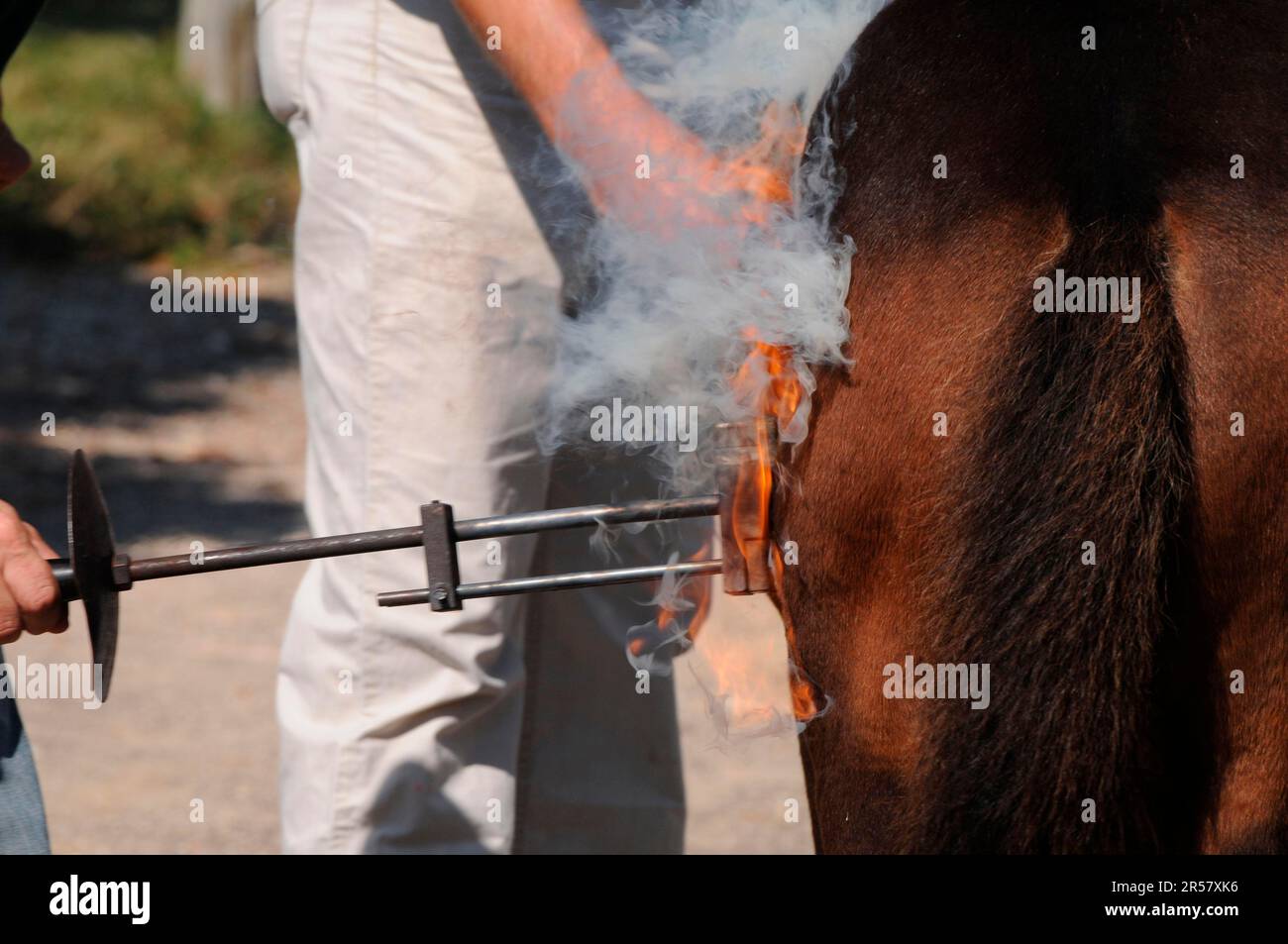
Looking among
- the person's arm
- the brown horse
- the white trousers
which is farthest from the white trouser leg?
the brown horse

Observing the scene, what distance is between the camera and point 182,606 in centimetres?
481

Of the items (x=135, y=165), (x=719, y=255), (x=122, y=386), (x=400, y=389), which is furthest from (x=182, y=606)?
(x=135, y=165)

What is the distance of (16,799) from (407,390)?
0.78 m

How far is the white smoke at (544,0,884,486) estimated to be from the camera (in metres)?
1.46

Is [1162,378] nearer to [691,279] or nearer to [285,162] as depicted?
[691,279]

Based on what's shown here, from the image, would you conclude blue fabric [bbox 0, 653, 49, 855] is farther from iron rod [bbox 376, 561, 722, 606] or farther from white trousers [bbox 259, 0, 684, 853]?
iron rod [bbox 376, 561, 722, 606]

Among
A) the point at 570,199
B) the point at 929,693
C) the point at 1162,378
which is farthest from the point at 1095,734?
the point at 570,199

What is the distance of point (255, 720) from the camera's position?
4.07 meters

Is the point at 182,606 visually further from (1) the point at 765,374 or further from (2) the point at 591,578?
(1) the point at 765,374

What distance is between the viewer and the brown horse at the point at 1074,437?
50.7 inches

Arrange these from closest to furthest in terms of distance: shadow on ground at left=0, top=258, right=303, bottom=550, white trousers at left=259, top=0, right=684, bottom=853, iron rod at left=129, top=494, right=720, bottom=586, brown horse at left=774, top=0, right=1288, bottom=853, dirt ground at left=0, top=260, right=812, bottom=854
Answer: brown horse at left=774, top=0, right=1288, bottom=853
iron rod at left=129, top=494, right=720, bottom=586
white trousers at left=259, top=0, right=684, bottom=853
dirt ground at left=0, top=260, right=812, bottom=854
shadow on ground at left=0, top=258, right=303, bottom=550

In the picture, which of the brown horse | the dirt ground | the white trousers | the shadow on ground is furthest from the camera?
the shadow on ground

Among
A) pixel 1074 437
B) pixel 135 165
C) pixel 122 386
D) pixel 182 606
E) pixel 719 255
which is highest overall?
pixel 135 165

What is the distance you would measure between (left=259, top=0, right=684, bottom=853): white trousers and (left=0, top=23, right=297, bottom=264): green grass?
5.95m
